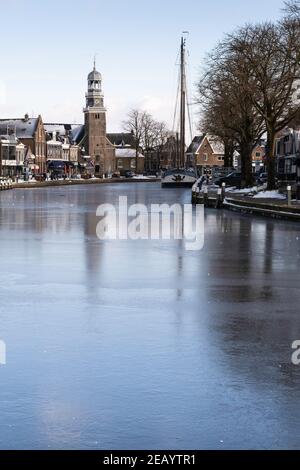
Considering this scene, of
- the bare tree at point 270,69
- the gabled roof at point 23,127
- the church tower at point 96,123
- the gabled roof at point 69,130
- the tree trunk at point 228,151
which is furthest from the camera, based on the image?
the church tower at point 96,123

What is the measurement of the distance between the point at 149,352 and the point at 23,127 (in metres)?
142

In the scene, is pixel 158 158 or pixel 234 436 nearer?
pixel 234 436

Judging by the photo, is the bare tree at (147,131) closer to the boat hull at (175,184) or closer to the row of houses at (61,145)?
the row of houses at (61,145)

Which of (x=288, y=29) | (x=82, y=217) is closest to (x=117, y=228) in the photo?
(x=82, y=217)

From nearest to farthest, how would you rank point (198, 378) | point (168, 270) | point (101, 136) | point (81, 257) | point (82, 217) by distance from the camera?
point (198, 378), point (168, 270), point (81, 257), point (82, 217), point (101, 136)

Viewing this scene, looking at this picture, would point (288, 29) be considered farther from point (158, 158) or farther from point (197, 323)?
point (158, 158)

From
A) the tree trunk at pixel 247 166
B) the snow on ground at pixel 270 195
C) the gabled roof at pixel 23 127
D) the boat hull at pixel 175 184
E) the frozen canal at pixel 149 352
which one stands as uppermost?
the gabled roof at pixel 23 127

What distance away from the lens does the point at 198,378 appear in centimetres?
787

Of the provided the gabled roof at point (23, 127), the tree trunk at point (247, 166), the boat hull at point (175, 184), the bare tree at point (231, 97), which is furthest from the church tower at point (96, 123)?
the tree trunk at point (247, 166)

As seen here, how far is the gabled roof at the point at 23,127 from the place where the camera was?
479 feet

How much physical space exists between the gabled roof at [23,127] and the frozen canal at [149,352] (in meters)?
131

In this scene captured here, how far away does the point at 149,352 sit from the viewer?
353 inches

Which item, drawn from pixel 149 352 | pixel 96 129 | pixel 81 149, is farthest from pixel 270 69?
pixel 96 129
